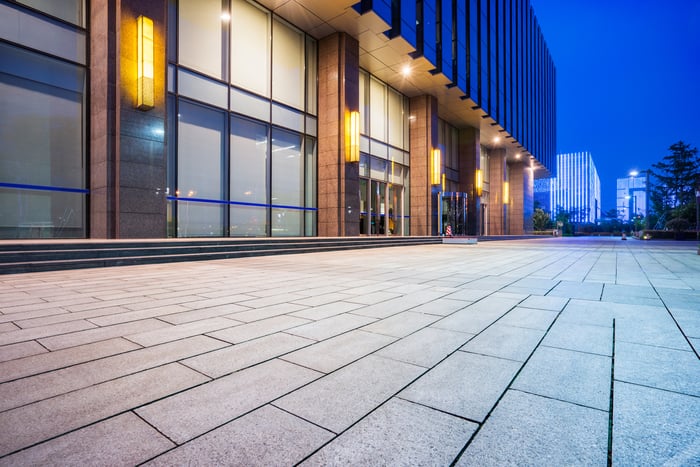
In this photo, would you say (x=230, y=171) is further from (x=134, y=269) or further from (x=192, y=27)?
(x=134, y=269)

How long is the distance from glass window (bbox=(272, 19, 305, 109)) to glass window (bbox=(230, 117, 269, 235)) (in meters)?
2.21

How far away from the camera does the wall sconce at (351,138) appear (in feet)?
58.6

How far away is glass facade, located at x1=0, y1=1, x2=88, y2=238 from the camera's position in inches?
405

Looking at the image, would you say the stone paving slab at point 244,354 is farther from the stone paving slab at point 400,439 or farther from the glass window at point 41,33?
the glass window at point 41,33

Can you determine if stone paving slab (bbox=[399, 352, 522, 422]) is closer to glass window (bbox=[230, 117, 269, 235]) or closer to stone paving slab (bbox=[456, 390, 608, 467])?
stone paving slab (bbox=[456, 390, 608, 467])

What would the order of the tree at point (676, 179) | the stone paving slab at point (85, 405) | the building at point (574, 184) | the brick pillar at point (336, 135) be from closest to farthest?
the stone paving slab at point (85, 405) < the brick pillar at point (336, 135) < the tree at point (676, 179) < the building at point (574, 184)

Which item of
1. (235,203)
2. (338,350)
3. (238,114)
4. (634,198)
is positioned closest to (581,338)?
(338,350)

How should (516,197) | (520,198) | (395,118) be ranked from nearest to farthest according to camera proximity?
(395,118) < (520,198) < (516,197)

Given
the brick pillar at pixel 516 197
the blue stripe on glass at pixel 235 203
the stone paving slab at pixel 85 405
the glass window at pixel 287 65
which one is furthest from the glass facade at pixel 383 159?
the brick pillar at pixel 516 197

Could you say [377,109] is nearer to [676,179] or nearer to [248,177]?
[248,177]

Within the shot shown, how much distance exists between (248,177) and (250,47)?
571 cm

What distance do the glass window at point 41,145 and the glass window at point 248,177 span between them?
5.19 m

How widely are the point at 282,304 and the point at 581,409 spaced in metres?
3.27

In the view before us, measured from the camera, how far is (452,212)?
27.4m
